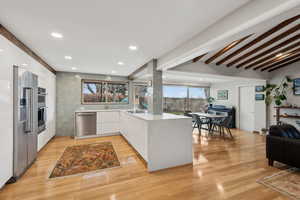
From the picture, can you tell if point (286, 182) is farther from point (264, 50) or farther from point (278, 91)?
point (278, 91)

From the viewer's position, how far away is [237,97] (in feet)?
20.5

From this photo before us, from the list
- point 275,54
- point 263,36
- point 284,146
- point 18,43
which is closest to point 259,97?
point 275,54

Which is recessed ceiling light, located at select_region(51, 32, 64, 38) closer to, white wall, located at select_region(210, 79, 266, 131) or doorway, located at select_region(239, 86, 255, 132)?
white wall, located at select_region(210, 79, 266, 131)

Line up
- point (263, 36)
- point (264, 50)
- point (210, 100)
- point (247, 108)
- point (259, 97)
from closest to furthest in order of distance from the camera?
Answer: point (263, 36)
point (264, 50)
point (259, 97)
point (247, 108)
point (210, 100)

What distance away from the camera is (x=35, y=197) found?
5.79ft

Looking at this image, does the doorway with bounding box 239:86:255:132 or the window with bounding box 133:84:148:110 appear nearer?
the doorway with bounding box 239:86:255:132

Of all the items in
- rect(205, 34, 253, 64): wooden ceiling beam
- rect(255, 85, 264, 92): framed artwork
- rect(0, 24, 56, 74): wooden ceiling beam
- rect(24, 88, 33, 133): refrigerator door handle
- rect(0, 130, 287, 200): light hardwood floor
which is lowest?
rect(0, 130, 287, 200): light hardwood floor

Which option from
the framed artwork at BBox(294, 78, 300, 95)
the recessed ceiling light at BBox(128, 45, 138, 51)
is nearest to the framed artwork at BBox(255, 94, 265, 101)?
the framed artwork at BBox(294, 78, 300, 95)

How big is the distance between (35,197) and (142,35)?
287 cm

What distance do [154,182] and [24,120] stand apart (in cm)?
257

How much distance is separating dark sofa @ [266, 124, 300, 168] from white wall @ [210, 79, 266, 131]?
2.97 m

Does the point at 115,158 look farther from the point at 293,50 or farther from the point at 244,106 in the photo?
the point at 244,106

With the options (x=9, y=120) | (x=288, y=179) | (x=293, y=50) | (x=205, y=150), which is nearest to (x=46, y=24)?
(x=9, y=120)

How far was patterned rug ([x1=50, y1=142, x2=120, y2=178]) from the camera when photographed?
2438 mm
